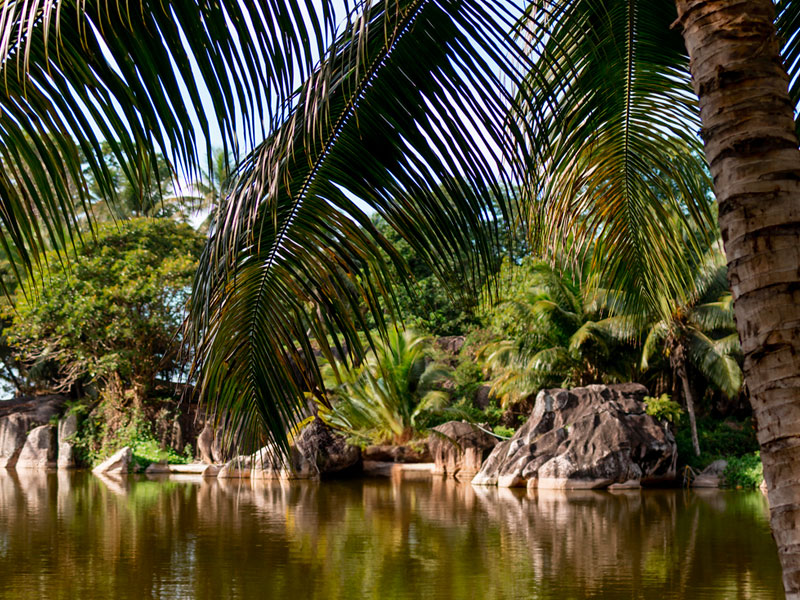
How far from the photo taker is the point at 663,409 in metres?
17.6

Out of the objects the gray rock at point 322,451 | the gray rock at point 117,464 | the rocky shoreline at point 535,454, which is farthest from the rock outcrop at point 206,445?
the gray rock at point 322,451

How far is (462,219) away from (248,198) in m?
0.85

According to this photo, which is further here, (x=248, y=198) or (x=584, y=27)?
(x=584, y=27)

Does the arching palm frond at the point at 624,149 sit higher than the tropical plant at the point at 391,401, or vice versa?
the arching palm frond at the point at 624,149

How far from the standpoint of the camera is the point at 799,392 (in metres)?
1.80

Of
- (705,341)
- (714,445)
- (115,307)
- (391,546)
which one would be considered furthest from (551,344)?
(115,307)

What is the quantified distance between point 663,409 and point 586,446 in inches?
87.4

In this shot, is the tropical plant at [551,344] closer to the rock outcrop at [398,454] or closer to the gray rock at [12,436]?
the rock outcrop at [398,454]

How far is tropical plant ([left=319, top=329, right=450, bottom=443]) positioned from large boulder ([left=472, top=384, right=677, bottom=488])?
3839 mm

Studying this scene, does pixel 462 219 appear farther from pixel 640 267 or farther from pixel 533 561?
pixel 533 561

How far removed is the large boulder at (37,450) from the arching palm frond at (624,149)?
24258mm

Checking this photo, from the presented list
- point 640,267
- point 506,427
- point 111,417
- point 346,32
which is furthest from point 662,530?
point 111,417

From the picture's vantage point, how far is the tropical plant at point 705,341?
58.9ft

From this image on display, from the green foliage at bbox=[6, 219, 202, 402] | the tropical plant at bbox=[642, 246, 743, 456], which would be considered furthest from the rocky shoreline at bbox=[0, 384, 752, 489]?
the green foliage at bbox=[6, 219, 202, 402]
